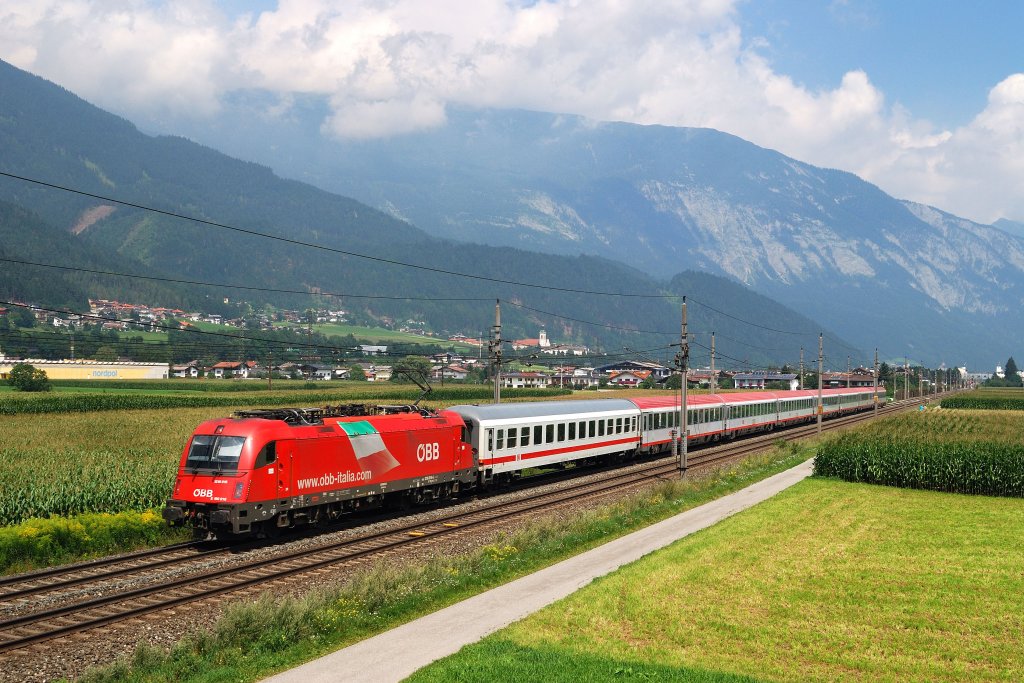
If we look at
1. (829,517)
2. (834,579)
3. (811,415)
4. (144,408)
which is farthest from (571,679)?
(811,415)

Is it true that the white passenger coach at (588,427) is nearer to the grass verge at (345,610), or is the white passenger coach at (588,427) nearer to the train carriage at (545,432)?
the train carriage at (545,432)

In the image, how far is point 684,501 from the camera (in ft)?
127

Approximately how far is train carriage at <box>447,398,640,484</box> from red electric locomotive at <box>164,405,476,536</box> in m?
4.21

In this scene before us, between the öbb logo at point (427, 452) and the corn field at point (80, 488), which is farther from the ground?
the öbb logo at point (427, 452)

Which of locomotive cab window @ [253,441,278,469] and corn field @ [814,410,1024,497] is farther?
corn field @ [814,410,1024,497]

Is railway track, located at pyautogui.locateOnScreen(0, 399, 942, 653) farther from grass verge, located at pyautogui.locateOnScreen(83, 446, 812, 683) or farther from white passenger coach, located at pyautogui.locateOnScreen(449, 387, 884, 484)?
white passenger coach, located at pyautogui.locateOnScreen(449, 387, 884, 484)

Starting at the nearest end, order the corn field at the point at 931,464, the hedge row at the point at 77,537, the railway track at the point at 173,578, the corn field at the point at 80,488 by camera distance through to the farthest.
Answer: the railway track at the point at 173,578 → the hedge row at the point at 77,537 → the corn field at the point at 80,488 → the corn field at the point at 931,464

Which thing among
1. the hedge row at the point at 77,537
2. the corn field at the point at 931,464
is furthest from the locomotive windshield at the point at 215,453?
the corn field at the point at 931,464

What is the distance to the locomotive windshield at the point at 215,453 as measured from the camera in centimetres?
2720

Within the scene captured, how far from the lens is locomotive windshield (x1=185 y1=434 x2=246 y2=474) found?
89.2 feet

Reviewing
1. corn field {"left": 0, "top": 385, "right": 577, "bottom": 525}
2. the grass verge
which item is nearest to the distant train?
the grass verge

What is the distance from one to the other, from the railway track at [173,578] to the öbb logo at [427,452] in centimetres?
236

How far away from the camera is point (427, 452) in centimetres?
3616

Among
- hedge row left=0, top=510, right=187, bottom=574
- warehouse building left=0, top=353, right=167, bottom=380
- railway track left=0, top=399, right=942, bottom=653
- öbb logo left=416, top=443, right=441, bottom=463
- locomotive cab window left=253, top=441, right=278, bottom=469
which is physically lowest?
railway track left=0, top=399, right=942, bottom=653
